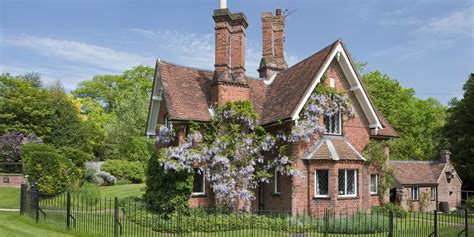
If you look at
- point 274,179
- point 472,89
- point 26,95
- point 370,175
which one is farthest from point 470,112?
point 26,95

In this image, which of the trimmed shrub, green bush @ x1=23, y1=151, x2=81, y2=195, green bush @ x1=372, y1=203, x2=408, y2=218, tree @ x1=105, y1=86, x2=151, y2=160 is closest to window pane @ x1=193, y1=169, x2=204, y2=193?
green bush @ x1=23, y1=151, x2=81, y2=195

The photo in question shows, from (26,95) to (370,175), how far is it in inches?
1317

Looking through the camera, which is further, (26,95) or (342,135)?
(26,95)

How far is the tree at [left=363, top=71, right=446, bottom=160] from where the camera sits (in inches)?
2078

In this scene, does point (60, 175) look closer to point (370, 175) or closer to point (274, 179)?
point (274, 179)

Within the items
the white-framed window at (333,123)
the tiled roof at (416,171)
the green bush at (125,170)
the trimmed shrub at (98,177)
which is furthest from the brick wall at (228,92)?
the green bush at (125,170)

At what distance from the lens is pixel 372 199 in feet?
76.8

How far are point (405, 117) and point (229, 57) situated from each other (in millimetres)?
40617

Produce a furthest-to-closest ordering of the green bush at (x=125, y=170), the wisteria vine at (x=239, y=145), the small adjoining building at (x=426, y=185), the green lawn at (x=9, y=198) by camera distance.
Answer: the green bush at (x=125, y=170) < the small adjoining building at (x=426, y=185) < the green lawn at (x=9, y=198) < the wisteria vine at (x=239, y=145)

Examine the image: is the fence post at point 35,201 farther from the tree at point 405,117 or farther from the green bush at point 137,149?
the tree at point 405,117

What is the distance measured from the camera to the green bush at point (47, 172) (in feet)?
73.5

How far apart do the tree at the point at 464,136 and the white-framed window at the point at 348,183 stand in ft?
92.8

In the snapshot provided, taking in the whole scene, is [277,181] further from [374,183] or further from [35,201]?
[35,201]

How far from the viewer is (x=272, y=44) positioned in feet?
89.5
